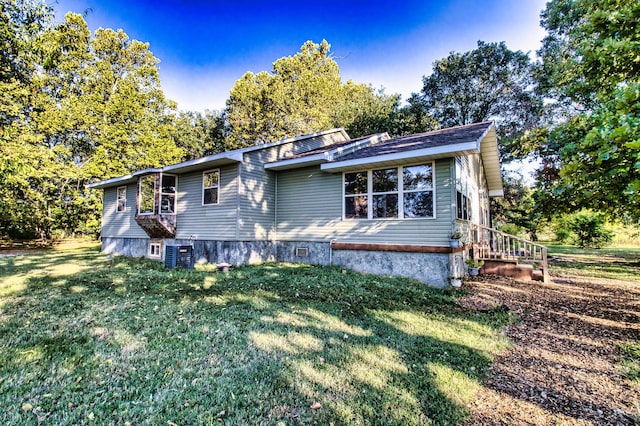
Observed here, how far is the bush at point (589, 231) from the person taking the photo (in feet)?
59.6

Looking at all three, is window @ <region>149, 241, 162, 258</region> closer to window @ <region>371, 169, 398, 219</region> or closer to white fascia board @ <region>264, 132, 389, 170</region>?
white fascia board @ <region>264, 132, 389, 170</region>

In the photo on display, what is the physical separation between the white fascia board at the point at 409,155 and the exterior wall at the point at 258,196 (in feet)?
8.14

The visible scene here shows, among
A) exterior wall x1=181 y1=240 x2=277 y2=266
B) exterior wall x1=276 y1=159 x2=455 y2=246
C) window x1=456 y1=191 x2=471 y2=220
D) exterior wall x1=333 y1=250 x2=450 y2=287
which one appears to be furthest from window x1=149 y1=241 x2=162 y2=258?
window x1=456 y1=191 x2=471 y2=220

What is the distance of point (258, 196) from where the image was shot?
10102 mm

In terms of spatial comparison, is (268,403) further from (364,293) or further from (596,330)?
(596,330)

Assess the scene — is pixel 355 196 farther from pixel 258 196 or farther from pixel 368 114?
pixel 368 114

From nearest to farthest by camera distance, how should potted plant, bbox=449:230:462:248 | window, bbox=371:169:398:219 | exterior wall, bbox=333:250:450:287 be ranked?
potted plant, bbox=449:230:462:248 → exterior wall, bbox=333:250:450:287 → window, bbox=371:169:398:219

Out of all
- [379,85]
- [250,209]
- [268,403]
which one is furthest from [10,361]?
[379,85]

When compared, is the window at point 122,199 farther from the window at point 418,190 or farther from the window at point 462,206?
the window at point 462,206

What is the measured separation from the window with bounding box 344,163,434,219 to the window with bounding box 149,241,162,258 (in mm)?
7586

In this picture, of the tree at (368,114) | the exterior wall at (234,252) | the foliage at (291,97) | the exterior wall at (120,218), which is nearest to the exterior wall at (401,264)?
the exterior wall at (234,252)

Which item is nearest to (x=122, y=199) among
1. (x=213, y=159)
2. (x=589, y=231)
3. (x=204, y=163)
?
(x=204, y=163)

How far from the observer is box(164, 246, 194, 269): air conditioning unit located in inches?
360

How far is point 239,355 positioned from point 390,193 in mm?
5957
